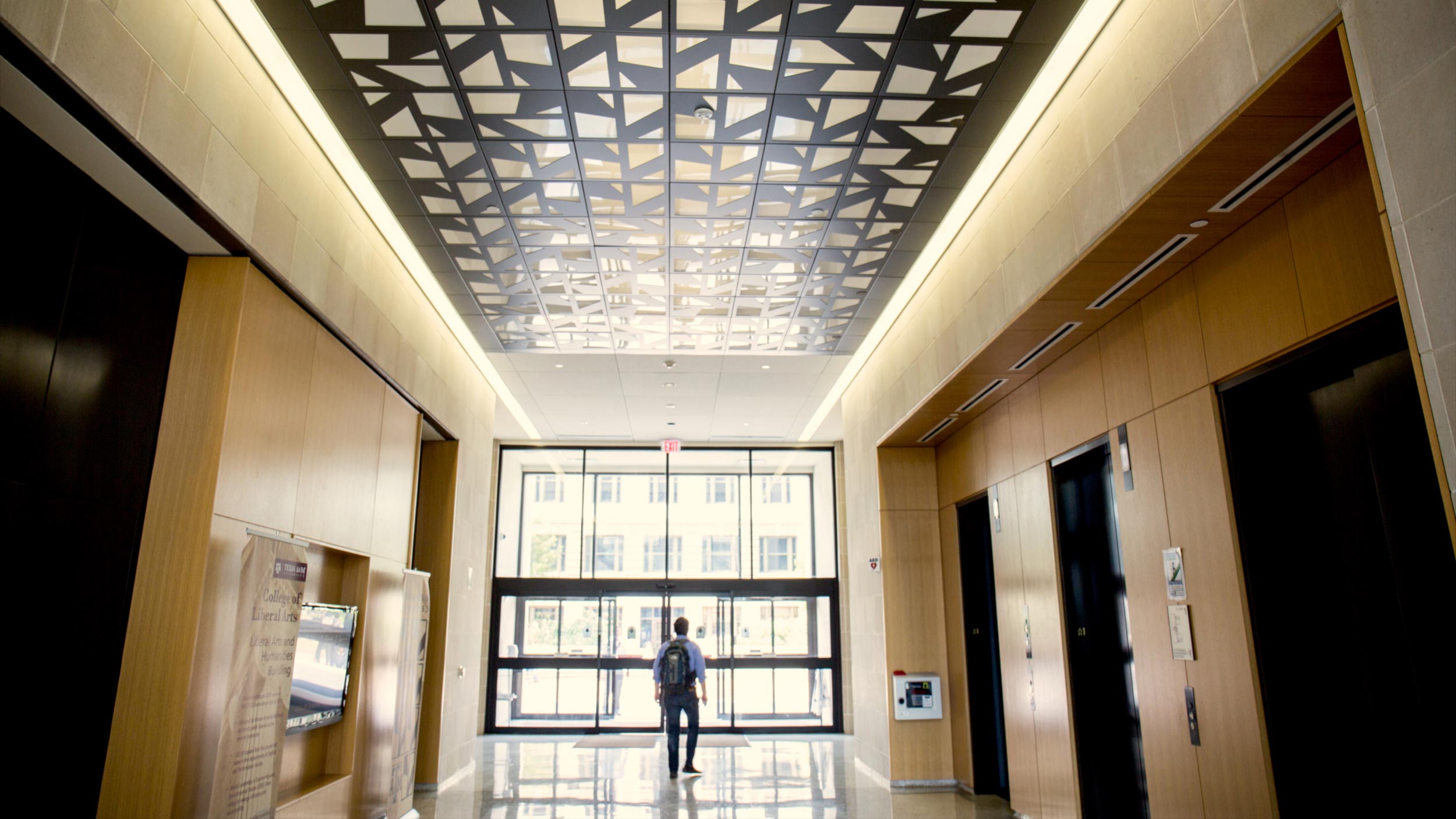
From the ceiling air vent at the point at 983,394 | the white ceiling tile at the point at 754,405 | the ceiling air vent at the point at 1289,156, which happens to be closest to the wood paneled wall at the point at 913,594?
the ceiling air vent at the point at 983,394

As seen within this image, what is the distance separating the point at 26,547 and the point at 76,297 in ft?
3.64

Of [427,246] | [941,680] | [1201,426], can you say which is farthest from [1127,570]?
[427,246]

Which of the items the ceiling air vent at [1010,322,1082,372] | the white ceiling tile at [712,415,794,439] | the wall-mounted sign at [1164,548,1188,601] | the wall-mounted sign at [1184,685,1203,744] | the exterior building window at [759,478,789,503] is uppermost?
the white ceiling tile at [712,415,794,439]

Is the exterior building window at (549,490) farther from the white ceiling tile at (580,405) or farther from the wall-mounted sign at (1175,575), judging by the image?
the wall-mounted sign at (1175,575)

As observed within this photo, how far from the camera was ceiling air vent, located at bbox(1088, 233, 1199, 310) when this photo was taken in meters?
4.39

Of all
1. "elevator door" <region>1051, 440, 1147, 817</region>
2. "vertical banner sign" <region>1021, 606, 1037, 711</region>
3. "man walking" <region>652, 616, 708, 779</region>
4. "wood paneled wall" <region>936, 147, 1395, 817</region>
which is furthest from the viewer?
"man walking" <region>652, 616, 708, 779</region>

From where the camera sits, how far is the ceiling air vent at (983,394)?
696cm

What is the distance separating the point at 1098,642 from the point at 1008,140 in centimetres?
376

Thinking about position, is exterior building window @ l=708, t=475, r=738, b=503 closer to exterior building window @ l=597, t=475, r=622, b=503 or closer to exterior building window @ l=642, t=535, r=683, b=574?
exterior building window @ l=642, t=535, r=683, b=574

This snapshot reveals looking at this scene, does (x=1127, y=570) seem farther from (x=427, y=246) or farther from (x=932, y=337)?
(x=427, y=246)

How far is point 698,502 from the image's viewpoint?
14.2 m

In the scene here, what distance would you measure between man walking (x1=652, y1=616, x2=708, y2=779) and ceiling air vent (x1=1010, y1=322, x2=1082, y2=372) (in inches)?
192

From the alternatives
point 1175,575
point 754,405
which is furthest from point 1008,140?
point 754,405

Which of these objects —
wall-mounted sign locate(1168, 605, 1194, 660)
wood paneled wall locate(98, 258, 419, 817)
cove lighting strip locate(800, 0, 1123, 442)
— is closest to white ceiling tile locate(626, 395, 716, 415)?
cove lighting strip locate(800, 0, 1123, 442)
